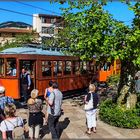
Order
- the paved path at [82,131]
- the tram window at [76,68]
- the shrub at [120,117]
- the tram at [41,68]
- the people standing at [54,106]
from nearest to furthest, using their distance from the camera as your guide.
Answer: the people standing at [54,106] → the paved path at [82,131] → the shrub at [120,117] → the tram at [41,68] → the tram window at [76,68]

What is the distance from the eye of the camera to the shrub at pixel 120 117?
13.8 m

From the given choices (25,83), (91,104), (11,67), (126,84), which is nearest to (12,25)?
(11,67)

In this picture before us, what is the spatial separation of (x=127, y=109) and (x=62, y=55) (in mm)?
8291

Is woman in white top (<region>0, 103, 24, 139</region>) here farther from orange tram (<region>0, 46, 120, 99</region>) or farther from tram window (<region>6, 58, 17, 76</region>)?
tram window (<region>6, 58, 17, 76</region>)

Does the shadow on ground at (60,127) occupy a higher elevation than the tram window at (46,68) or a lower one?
lower

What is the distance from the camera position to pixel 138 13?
46.2ft

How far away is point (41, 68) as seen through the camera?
20484mm

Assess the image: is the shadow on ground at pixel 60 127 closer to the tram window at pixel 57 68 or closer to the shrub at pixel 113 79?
the tram window at pixel 57 68

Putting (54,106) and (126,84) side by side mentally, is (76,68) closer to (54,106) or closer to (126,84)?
(126,84)

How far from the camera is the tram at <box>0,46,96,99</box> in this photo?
1912 cm

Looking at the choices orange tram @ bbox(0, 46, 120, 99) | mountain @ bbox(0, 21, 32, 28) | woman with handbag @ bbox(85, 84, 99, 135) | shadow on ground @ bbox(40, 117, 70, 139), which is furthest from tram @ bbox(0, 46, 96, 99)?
mountain @ bbox(0, 21, 32, 28)

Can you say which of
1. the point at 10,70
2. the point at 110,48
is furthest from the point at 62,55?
the point at 110,48

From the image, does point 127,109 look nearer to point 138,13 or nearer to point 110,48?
point 110,48

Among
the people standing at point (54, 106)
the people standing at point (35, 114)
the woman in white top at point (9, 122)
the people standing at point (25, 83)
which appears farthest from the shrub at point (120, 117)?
the woman in white top at point (9, 122)
